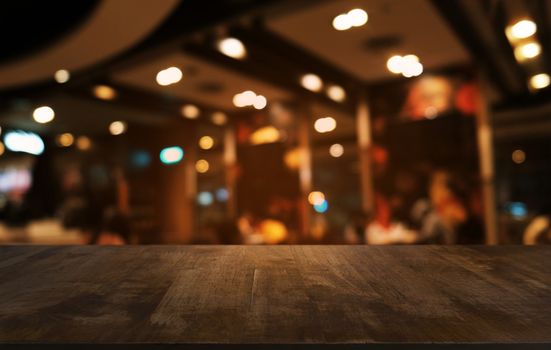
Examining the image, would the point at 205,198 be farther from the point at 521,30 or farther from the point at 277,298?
the point at 277,298

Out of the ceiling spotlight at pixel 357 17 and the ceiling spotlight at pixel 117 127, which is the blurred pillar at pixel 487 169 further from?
the ceiling spotlight at pixel 117 127

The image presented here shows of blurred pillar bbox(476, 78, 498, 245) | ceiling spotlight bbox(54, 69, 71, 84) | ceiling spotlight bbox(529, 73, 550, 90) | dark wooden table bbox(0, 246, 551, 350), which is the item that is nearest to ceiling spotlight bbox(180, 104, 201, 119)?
ceiling spotlight bbox(54, 69, 71, 84)

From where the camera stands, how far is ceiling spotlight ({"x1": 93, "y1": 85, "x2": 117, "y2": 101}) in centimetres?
637

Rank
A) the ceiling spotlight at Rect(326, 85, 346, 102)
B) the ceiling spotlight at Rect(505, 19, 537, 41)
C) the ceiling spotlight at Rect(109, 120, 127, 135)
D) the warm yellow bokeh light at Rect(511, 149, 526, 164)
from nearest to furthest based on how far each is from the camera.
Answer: the ceiling spotlight at Rect(505, 19, 537, 41) < the ceiling spotlight at Rect(326, 85, 346, 102) < the warm yellow bokeh light at Rect(511, 149, 526, 164) < the ceiling spotlight at Rect(109, 120, 127, 135)

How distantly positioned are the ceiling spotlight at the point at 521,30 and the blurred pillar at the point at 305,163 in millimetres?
3529

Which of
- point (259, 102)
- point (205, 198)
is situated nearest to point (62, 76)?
point (259, 102)

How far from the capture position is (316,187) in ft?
24.9

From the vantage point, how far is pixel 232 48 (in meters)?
4.79

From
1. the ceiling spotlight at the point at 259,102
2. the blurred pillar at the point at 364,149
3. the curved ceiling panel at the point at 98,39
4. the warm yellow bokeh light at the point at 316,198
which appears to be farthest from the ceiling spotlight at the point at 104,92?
the blurred pillar at the point at 364,149

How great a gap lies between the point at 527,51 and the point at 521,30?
65 cm

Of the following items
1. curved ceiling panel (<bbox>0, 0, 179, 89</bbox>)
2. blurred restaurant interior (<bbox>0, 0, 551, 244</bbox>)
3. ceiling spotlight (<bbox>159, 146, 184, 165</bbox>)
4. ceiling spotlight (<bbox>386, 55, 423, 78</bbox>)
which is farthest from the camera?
ceiling spotlight (<bbox>159, 146, 184, 165</bbox>)

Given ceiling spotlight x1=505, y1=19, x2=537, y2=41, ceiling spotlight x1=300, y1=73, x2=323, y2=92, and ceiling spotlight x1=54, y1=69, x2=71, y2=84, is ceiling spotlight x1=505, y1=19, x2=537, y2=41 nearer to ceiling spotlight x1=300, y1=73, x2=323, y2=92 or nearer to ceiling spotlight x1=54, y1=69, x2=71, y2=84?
ceiling spotlight x1=300, y1=73, x2=323, y2=92

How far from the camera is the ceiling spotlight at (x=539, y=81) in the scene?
18.7ft

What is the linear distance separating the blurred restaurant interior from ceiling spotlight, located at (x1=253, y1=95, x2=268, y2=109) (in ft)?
0.12
